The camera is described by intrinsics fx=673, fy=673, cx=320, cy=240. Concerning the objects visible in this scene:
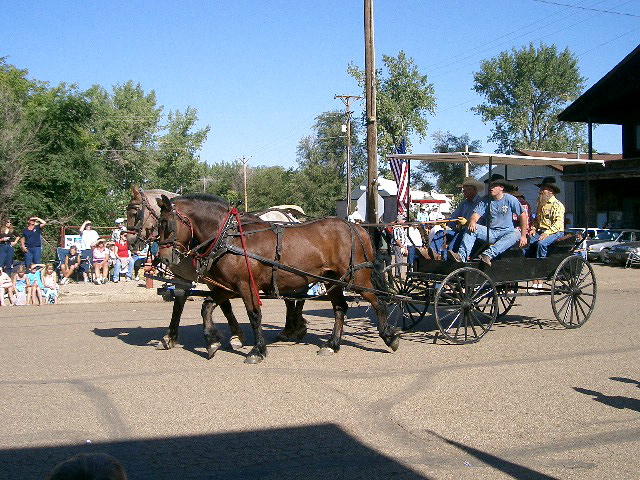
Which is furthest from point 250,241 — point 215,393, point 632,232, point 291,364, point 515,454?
point 632,232

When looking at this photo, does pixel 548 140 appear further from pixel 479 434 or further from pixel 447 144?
pixel 479 434

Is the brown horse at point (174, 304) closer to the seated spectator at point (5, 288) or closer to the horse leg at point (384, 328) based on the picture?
the horse leg at point (384, 328)

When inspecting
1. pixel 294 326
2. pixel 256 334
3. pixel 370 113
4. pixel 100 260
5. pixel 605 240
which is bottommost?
pixel 294 326

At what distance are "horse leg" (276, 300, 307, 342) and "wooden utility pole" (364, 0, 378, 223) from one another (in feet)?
23.1

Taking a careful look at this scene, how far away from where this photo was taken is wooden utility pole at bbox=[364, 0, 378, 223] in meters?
16.9

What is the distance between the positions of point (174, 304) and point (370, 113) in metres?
9.45

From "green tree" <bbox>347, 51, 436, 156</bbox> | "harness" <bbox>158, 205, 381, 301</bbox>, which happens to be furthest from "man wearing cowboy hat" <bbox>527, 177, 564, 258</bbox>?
"green tree" <bbox>347, 51, 436, 156</bbox>

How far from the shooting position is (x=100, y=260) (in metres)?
18.3

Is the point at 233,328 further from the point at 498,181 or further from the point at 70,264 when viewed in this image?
the point at 70,264

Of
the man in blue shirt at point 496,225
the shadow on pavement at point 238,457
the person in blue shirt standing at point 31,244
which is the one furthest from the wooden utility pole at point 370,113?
the shadow on pavement at point 238,457

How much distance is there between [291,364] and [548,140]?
2633 inches

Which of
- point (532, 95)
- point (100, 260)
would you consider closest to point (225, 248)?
point (100, 260)

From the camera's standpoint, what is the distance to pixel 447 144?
74375mm

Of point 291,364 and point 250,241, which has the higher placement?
point 250,241
